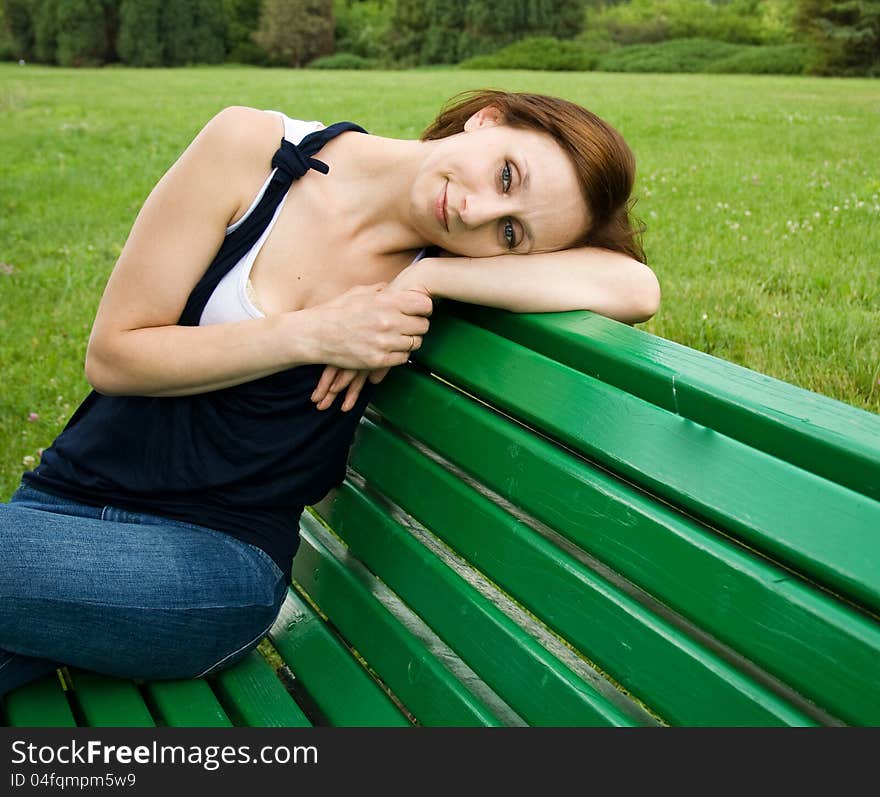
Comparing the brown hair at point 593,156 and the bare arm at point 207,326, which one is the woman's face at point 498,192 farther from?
the bare arm at point 207,326

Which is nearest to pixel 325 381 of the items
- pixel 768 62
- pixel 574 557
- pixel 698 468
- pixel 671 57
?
pixel 574 557

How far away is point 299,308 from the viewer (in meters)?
2.35

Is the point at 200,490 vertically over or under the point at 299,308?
under

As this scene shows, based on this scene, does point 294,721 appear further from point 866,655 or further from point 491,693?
point 866,655

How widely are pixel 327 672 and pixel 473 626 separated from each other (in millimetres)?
503

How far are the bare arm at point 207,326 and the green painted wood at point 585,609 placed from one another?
0.29 m

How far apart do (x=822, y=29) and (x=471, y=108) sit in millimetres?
26507

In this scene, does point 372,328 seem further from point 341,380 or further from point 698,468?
point 698,468

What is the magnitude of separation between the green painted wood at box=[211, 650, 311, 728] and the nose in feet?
3.48

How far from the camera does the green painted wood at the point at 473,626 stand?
1.71m

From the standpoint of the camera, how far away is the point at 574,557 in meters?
1.79

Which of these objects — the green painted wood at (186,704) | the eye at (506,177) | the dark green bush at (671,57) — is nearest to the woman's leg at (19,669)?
the green painted wood at (186,704)

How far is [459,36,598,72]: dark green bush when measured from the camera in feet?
122
